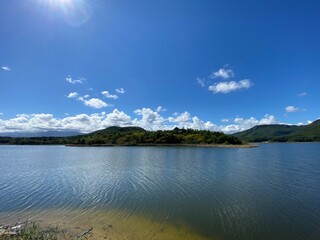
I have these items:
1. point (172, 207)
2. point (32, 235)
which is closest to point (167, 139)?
point (172, 207)

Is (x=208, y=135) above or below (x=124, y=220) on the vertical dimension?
above

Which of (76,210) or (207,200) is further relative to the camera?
(207,200)

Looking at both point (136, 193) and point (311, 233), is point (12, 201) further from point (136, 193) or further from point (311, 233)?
point (311, 233)

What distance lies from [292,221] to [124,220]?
381 inches

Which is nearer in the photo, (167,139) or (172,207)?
(172,207)

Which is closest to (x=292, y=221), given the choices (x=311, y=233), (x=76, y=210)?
(x=311, y=233)

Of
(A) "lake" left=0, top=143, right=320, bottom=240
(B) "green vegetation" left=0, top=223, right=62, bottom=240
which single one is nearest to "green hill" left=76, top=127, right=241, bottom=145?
(A) "lake" left=0, top=143, right=320, bottom=240

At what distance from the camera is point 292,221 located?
546 inches

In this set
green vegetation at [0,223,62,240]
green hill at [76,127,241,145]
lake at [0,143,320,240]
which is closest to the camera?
green vegetation at [0,223,62,240]

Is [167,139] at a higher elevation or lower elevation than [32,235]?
higher

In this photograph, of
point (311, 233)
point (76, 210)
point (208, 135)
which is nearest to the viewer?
point (311, 233)

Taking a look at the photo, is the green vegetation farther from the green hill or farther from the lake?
the green hill

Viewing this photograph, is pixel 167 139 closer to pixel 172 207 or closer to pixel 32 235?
pixel 172 207

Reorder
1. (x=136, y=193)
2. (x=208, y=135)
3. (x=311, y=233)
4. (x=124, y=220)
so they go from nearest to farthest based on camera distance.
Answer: (x=311, y=233), (x=124, y=220), (x=136, y=193), (x=208, y=135)
